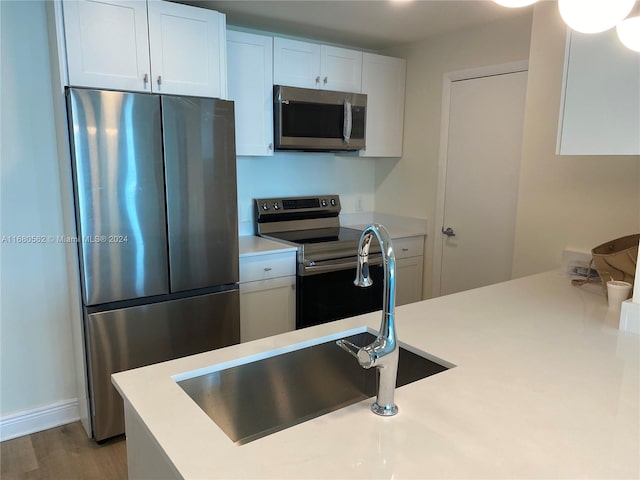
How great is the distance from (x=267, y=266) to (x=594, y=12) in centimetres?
216

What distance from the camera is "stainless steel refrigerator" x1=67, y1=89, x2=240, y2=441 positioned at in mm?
2180

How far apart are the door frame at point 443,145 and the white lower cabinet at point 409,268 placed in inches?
4.6

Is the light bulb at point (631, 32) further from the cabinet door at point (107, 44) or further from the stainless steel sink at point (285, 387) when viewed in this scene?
the cabinet door at point (107, 44)

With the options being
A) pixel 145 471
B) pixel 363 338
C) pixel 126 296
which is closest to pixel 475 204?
pixel 363 338

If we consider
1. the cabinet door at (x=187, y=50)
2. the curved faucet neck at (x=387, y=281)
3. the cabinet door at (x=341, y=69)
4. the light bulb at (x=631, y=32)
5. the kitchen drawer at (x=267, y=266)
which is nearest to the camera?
the curved faucet neck at (x=387, y=281)

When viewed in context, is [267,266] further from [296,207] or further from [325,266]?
[296,207]

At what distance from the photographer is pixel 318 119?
3229 mm

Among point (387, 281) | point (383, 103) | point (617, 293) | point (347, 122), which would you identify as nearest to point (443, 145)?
point (383, 103)

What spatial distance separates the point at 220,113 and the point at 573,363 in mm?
2009

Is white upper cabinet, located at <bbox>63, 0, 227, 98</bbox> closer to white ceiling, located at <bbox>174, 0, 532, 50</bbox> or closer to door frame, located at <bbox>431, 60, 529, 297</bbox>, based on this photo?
white ceiling, located at <bbox>174, 0, 532, 50</bbox>

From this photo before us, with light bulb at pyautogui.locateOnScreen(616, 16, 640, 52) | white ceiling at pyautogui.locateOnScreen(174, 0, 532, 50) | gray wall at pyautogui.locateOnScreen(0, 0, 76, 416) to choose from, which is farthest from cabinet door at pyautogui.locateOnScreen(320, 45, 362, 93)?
light bulb at pyautogui.locateOnScreen(616, 16, 640, 52)

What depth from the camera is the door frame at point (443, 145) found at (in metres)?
3.14

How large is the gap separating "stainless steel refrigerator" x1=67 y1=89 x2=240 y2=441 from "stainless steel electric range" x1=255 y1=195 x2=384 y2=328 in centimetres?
51

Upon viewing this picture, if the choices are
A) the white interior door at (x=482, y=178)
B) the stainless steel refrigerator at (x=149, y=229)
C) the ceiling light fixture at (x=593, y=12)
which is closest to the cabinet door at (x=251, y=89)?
the stainless steel refrigerator at (x=149, y=229)
